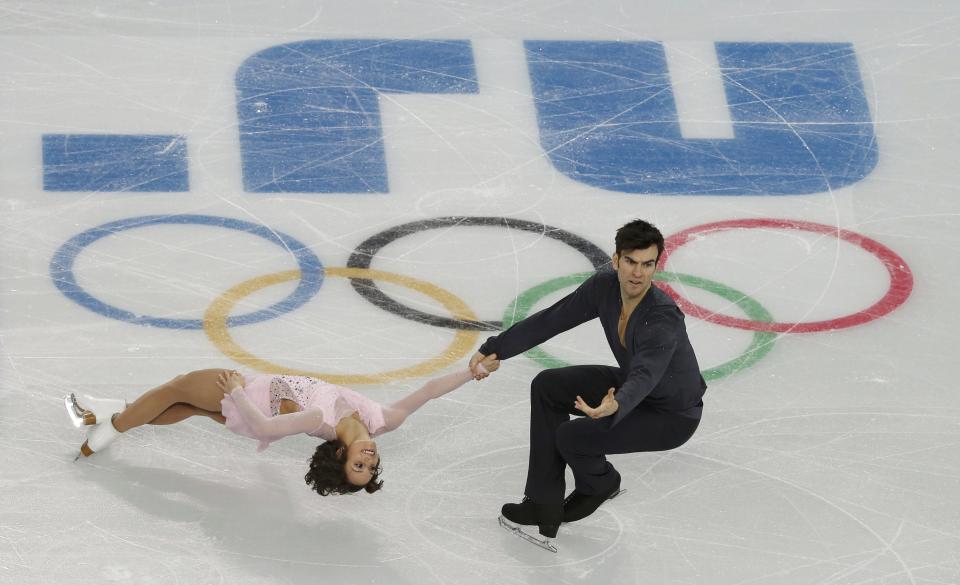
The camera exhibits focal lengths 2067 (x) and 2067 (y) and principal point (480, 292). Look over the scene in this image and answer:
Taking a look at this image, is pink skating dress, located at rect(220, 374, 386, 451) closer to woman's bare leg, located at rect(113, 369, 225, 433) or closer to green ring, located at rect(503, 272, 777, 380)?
woman's bare leg, located at rect(113, 369, 225, 433)

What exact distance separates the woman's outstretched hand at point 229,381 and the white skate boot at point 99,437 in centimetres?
48

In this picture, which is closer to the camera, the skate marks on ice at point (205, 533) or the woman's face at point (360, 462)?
the skate marks on ice at point (205, 533)

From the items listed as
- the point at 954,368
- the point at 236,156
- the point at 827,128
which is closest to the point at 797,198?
the point at 827,128

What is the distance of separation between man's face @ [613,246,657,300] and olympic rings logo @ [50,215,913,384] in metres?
1.55

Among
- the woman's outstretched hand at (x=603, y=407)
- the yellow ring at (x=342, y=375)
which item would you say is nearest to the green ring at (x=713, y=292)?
the yellow ring at (x=342, y=375)

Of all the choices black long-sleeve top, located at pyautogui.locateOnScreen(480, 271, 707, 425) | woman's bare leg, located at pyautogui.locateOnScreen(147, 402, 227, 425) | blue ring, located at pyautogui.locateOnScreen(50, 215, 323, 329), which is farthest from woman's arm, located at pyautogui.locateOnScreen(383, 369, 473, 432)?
blue ring, located at pyautogui.locateOnScreen(50, 215, 323, 329)

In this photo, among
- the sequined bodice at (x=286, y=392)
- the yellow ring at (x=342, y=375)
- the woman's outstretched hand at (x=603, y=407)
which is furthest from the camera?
the yellow ring at (x=342, y=375)

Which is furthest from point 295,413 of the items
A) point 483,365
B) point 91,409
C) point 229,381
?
point 91,409

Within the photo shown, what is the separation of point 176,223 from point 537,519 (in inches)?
115

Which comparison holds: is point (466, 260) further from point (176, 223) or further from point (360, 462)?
point (360, 462)

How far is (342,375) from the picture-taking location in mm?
9133

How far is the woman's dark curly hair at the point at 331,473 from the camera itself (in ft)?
26.3

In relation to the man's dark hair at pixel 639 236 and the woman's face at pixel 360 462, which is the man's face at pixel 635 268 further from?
the woman's face at pixel 360 462

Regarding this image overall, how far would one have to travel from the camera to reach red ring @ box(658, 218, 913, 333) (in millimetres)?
9727
